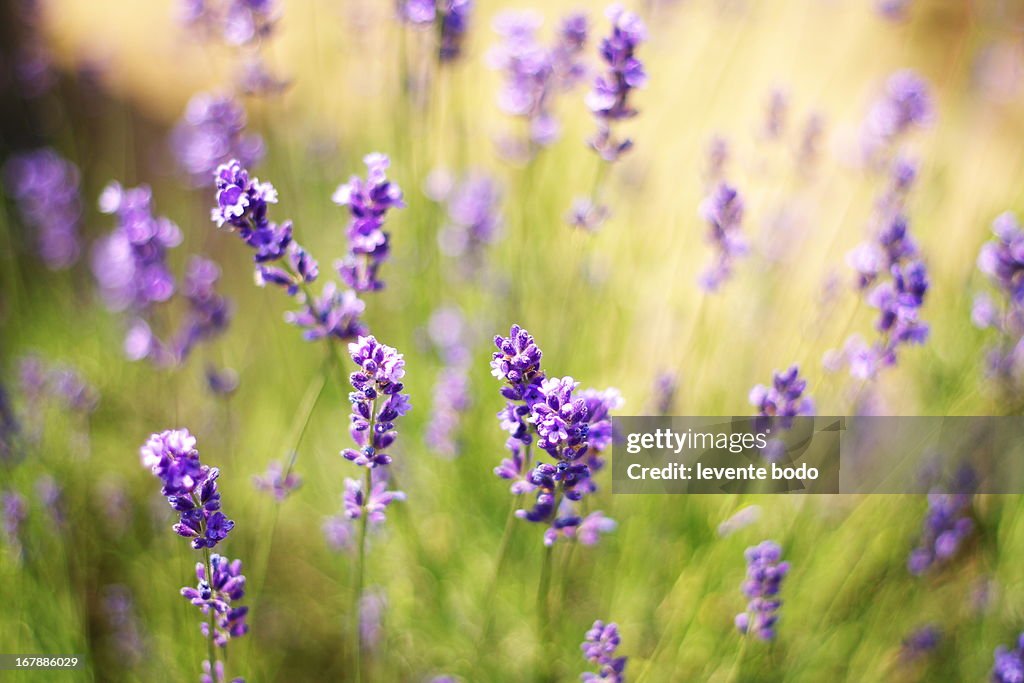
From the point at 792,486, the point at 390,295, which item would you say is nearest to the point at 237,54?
the point at 390,295

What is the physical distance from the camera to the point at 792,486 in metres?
2.03

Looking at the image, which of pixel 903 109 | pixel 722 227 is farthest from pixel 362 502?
pixel 903 109

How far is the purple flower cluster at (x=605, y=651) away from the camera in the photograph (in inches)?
59.8

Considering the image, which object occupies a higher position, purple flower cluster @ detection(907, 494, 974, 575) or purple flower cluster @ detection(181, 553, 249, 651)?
purple flower cluster @ detection(907, 494, 974, 575)

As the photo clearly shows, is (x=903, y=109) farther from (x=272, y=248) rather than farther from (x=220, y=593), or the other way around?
(x=220, y=593)

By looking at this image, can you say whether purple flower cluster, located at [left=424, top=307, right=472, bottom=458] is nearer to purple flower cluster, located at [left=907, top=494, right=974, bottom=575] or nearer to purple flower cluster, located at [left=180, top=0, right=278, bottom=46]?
purple flower cluster, located at [left=180, top=0, right=278, bottom=46]

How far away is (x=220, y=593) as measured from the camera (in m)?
1.43

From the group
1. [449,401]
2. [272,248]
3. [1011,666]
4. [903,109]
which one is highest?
[903,109]

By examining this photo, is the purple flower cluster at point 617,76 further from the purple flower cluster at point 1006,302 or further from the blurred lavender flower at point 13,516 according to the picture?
the blurred lavender flower at point 13,516

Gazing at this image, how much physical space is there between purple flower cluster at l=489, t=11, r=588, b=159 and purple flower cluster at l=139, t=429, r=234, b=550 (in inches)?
57.7

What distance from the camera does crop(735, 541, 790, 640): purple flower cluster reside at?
5.41 feet

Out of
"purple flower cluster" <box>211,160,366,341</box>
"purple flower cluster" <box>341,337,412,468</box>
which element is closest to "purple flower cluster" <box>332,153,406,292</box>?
"purple flower cluster" <box>211,160,366,341</box>

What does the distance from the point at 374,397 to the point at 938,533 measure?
70.5 inches

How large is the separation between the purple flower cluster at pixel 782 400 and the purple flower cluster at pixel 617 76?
68 cm
